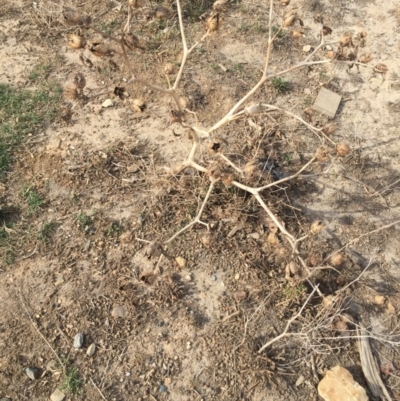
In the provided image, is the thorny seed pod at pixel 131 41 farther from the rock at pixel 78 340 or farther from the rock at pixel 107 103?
the rock at pixel 78 340

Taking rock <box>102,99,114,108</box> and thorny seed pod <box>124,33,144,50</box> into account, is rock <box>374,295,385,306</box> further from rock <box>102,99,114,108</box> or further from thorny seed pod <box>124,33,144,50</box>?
rock <box>102,99,114,108</box>

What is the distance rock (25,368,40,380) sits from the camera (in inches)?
106

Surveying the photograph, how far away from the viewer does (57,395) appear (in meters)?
2.65

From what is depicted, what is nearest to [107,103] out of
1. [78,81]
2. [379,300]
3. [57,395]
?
[78,81]

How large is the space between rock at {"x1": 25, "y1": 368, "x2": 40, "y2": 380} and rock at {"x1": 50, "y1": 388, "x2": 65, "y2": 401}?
148 mm

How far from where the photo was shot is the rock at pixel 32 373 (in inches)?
106

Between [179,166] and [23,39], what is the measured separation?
7.67 feet

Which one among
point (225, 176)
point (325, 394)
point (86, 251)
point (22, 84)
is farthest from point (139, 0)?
point (325, 394)

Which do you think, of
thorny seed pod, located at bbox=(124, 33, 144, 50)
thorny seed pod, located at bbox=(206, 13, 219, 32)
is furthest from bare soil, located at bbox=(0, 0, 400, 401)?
thorny seed pod, located at bbox=(206, 13, 219, 32)

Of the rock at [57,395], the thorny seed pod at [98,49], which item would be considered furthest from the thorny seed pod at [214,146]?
the rock at [57,395]

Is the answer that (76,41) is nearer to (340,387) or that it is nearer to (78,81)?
(78,81)

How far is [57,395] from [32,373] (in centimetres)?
20

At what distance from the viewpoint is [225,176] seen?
2.71 metres

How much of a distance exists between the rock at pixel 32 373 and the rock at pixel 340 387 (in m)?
1.74
